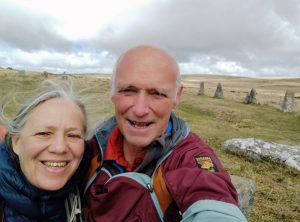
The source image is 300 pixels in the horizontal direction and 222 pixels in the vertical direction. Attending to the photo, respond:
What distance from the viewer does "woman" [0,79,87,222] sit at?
10.0 ft

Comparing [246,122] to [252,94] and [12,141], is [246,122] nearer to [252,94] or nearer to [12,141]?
[252,94]

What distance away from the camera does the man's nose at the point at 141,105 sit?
3309mm

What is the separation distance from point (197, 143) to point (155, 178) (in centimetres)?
50

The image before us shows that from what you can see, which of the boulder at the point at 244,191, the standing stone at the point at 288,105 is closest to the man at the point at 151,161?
the boulder at the point at 244,191

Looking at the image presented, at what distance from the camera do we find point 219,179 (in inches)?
103

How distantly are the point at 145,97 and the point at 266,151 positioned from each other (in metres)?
9.60

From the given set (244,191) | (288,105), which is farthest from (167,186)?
(288,105)

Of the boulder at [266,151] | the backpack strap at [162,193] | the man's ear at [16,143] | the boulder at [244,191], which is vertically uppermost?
the man's ear at [16,143]

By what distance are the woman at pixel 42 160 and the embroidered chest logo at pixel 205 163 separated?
1.12m

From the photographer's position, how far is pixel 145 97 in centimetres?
335

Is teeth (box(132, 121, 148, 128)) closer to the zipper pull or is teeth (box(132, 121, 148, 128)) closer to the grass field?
the grass field

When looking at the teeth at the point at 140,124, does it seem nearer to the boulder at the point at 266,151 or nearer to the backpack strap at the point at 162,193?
the backpack strap at the point at 162,193

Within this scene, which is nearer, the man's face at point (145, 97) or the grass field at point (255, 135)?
the man's face at point (145, 97)

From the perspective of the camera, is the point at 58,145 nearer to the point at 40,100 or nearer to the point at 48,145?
the point at 48,145
